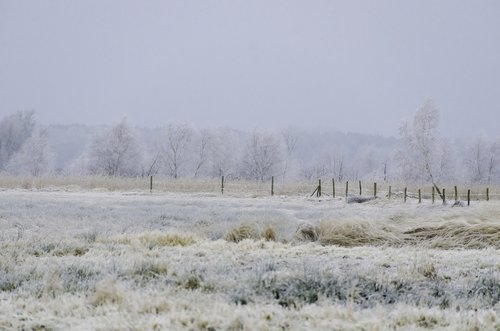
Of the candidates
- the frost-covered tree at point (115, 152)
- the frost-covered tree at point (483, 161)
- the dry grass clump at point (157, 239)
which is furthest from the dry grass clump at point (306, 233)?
the frost-covered tree at point (483, 161)

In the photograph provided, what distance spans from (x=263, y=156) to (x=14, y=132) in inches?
1521

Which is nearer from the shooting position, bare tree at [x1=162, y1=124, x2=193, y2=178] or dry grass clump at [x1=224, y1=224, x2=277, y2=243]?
dry grass clump at [x1=224, y1=224, x2=277, y2=243]

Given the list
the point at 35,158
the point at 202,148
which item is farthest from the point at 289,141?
the point at 35,158

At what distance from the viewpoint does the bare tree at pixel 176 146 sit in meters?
59.6

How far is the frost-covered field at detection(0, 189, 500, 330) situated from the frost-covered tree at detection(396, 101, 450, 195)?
91.9 feet

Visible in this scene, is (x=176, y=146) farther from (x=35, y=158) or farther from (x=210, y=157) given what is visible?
(x=35, y=158)

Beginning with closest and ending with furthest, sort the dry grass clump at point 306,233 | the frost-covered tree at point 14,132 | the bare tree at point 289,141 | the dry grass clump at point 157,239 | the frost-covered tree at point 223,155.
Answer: the dry grass clump at point 157,239 → the dry grass clump at point 306,233 → the frost-covered tree at point 223,155 → the bare tree at point 289,141 → the frost-covered tree at point 14,132

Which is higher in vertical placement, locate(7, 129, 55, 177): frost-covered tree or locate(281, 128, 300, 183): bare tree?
locate(281, 128, 300, 183): bare tree

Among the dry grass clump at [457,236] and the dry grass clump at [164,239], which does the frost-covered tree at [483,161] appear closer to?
the dry grass clump at [457,236]

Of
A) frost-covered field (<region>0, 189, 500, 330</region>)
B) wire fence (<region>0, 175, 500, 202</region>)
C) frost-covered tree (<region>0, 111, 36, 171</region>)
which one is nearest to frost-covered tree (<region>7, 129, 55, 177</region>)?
frost-covered tree (<region>0, 111, 36, 171</region>)

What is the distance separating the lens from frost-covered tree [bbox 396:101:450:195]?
42031 mm

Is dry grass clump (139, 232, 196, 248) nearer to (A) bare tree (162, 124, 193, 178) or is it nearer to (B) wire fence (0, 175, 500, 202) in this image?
(B) wire fence (0, 175, 500, 202)

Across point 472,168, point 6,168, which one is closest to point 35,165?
point 6,168

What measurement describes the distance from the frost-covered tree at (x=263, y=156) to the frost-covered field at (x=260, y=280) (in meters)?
52.1
